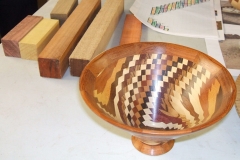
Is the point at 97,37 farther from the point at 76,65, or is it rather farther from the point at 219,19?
the point at 219,19

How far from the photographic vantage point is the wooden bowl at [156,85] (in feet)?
1.44

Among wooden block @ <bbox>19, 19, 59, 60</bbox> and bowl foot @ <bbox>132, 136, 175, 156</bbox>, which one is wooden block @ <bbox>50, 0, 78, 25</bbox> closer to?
wooden block @ <bbox>19, 19, 59, 60</bbox>

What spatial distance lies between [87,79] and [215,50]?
1.27 feet

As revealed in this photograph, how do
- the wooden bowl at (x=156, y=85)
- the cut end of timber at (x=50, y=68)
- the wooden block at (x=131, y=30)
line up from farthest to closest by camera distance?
1. the wooden block at (x=131, y=30)
2. the cut end of timber at (x=50, y=68)
3. the wooden bowl at (x=156, y=85)

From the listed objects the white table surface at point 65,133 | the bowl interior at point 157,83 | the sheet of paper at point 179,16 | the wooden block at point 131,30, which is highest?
the bowl interior at point 157,83

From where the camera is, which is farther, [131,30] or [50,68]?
[131,30]

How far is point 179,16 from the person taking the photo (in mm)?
845

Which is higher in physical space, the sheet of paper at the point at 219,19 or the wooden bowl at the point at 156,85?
the wooden bowl at the point at 156,85

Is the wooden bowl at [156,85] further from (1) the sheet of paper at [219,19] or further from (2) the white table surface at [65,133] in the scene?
(1) the sheet of paper at [219,19]

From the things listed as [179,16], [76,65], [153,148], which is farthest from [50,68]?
[179,16]

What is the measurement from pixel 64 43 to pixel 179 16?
1.20 ft

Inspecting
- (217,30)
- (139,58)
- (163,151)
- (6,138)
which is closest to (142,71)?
(139,58)

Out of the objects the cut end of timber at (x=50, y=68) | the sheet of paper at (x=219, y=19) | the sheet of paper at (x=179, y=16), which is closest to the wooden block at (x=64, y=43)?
the cut end of timber at (x=50, y=68)

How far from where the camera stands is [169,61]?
0.50 metres
